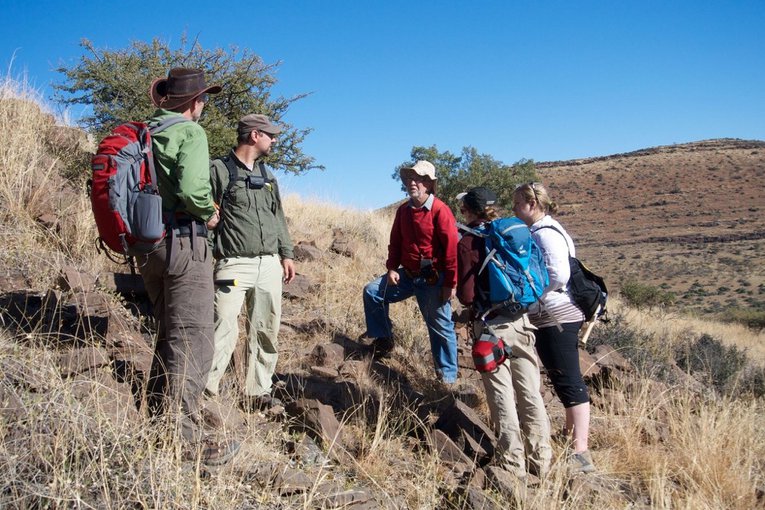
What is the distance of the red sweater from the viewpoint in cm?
495

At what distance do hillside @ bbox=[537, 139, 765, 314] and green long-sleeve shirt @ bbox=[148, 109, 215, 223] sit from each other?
24559mm

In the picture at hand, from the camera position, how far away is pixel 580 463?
3.78 metres

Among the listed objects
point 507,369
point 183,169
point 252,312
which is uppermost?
point 183,169

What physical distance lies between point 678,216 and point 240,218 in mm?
51159

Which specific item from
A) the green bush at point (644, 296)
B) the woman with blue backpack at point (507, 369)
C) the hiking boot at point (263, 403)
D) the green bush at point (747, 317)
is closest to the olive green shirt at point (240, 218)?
the hiking boot at point (263, 403)

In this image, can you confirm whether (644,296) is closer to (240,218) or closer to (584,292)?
(584,292)

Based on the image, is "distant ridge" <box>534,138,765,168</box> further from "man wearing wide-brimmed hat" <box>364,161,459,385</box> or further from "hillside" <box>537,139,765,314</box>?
"man wearing wide-brimmed hat" <box>364,161,459,385</box>

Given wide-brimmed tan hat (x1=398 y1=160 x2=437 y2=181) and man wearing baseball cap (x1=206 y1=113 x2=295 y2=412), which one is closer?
man wearing baseball cap (x1=206 y1=113 x2=295 y2=412)

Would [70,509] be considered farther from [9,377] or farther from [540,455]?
[540,455]

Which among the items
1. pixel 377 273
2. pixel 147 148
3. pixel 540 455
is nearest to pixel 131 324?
pixel 147 148

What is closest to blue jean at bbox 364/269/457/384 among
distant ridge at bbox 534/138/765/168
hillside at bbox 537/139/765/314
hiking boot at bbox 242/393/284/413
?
hiking boot at bbox 242/393/284/413

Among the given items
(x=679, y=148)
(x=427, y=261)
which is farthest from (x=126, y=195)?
(x=679, y=148)

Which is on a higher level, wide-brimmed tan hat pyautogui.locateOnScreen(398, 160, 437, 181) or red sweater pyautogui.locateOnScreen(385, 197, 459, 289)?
wide-brimmed tan hat pyautogui.locateOnScreen(398, 160, 437, 181)

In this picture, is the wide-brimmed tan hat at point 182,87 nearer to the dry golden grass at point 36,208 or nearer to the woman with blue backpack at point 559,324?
the woman with blue backpack at point 559,324
